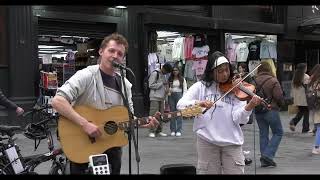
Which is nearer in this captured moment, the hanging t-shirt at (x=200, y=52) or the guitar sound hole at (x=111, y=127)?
the guitar sound hole at (x=111, y=127)

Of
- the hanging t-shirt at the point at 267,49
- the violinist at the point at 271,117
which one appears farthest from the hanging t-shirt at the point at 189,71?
the violinist at the point at 271,117

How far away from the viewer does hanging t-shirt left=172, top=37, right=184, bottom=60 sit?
1518 cm

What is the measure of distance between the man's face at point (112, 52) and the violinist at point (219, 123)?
69 centimetres

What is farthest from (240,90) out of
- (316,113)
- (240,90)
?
(316,113)

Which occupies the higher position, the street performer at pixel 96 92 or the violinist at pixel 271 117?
the street performer at pixel 96 92

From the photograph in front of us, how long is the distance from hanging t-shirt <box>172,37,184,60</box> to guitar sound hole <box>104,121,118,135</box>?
36.1ft

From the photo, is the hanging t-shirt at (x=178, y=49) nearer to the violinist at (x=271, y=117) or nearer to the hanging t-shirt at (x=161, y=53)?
the hanging t-shirt at (x=161, y=53)

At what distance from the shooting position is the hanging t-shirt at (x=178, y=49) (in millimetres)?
15180

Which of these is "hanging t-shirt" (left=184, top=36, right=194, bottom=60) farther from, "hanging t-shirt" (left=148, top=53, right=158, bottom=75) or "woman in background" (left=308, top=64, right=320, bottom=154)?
"woman in background" (left=308, top=64, right=320, bottom=154)

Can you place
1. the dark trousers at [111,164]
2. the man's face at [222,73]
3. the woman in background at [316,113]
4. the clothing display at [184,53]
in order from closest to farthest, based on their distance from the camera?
the dark trousers at [111,164] → the man's face at [222,73] → the woman in background at [316,113] → the clothing display at [184,53]

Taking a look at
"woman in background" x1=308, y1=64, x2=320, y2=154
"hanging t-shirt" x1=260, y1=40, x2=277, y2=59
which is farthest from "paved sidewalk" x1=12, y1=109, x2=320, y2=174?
"hanging t-shirt" x1=260, y1=40, x2=277, y2=59

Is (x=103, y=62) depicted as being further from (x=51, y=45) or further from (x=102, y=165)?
(x=51, y=45)

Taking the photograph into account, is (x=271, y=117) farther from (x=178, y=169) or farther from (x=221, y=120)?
(x=178, y=169)

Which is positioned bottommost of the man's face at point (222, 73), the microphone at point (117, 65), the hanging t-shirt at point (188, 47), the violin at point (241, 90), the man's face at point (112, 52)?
the violin at point (241, 90)
